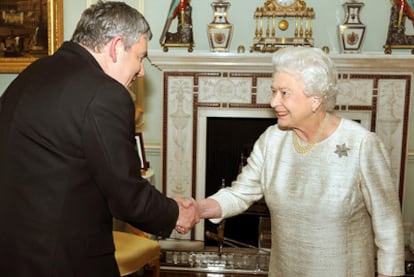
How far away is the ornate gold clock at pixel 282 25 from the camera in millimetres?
4266

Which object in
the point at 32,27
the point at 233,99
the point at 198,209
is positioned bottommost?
the point at 198,209

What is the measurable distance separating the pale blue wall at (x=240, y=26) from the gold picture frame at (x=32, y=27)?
0.11 m

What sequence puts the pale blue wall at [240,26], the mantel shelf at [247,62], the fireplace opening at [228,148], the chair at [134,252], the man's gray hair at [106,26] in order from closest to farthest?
the man's gray hair at [106,26], the chair at [134,252], the mantel shelf at [247,62], the pale blue wall at [240,26], the fireplace opening at [228,148]

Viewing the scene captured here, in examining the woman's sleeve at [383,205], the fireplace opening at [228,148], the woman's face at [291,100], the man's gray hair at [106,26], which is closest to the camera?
the man's gray hair at [106,26]

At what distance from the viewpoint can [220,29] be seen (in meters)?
Result: 4.23

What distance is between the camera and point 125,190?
1.65 metres

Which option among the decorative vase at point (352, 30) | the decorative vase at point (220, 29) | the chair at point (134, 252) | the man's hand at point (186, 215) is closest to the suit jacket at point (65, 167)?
the man's hand at point (186, 215)

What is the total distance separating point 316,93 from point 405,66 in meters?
2.49

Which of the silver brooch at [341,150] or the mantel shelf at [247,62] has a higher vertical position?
the mantel shelf at [247,62]

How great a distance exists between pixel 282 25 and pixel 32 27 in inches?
95.6

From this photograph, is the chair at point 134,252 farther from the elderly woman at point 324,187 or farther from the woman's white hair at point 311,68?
the woman's white hair at point 311,68

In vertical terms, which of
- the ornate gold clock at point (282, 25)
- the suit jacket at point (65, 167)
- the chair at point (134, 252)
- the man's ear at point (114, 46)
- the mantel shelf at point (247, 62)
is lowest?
the chair at point (134, 252)

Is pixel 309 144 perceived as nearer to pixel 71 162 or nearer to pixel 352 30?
pixel 71 162

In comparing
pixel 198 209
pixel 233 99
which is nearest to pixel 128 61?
pixel 198 209
